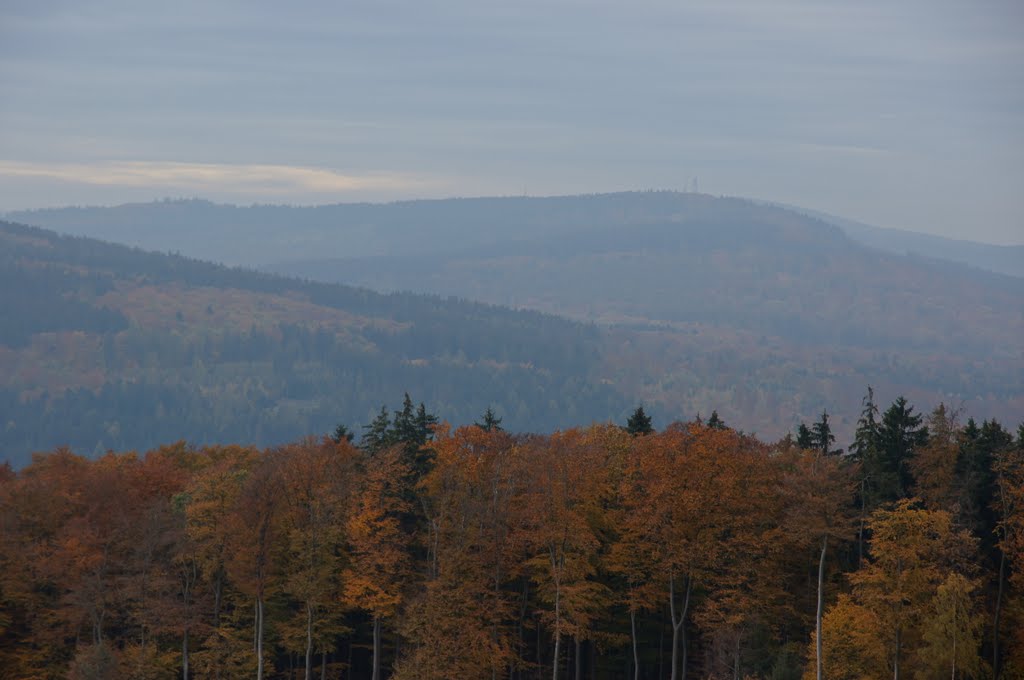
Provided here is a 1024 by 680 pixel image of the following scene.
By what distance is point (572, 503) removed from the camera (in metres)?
67.5

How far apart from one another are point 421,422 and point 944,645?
33552 millimetres

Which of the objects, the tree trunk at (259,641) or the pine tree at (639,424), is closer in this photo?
the tree trunk at (259,641)

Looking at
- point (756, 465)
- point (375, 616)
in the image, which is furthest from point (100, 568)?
point (756, 465)

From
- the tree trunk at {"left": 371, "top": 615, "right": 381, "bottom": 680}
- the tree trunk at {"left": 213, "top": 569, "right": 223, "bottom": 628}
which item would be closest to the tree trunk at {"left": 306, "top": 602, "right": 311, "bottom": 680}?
the tree trunk at {"left": 371, "top": 615, "right": 381, "bottom": 680}

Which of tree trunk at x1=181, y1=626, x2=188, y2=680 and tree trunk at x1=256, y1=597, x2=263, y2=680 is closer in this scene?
tree trunk at x1=256, y1=597, x2=263, y2=680

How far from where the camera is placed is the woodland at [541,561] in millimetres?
60531

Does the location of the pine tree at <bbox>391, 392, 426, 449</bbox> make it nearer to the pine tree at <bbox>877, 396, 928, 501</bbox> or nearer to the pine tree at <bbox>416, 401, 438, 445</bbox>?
the pine tree at <bbox>416, 401, 438, 445</bbox>

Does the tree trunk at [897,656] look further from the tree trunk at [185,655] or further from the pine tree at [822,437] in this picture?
Answer: the tree trunk at [185,655]

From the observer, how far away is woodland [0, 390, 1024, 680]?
60531 millimetres

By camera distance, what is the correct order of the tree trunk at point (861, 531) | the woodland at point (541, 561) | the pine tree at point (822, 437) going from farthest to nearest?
the pine tree at point (822, 437) < the tree trunk at point (861, 531) < the woodland at point (541, 561)

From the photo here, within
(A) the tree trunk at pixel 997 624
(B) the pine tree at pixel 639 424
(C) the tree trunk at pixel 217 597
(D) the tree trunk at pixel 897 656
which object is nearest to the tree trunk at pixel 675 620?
(D) the tree trunk at pixel 897 656

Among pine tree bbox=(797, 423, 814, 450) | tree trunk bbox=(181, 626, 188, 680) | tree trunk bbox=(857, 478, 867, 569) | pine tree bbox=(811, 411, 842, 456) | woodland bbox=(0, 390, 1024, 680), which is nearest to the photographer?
woodland bbox=(0, 390, 1024, 680)

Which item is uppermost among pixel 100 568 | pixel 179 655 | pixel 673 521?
pixel 673 521

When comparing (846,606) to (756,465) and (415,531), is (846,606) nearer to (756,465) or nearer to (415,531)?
(756,465)
